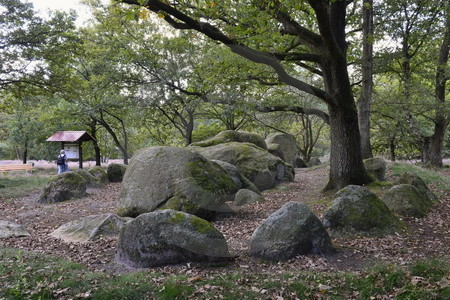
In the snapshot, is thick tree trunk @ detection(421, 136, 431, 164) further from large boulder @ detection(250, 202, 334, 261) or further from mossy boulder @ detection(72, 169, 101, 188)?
mossy boulder @ detection(72, 169, 101, 188)

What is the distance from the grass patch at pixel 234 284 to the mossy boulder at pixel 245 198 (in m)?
5.74

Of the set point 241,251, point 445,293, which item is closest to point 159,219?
point 241,251

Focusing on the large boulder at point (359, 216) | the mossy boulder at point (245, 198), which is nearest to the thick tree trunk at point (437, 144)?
the mossy boulder at point (245, 198)

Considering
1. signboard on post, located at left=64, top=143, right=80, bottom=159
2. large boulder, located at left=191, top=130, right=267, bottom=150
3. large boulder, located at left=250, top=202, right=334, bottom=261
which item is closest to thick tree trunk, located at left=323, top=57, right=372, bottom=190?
large boulder, located at left=250, top=202, right=334, bottom=261

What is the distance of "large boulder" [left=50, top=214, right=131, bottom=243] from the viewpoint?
753cm

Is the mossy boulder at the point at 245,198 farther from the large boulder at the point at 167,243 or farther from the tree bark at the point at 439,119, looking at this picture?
the tree bark at the point at 439,119

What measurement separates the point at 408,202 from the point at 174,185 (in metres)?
6.12

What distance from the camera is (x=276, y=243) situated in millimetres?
5953

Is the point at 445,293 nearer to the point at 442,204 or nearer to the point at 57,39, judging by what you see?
the point at 442,204

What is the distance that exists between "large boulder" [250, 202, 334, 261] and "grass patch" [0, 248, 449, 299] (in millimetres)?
819

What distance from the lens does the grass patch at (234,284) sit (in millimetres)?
4312

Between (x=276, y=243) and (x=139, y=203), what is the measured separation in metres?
4.54

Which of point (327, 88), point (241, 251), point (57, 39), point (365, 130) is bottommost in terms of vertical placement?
point (241, 251)

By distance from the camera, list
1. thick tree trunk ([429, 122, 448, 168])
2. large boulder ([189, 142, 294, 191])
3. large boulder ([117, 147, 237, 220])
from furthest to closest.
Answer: thick tree trunk ([429, 122, 448, 168]) < large boulder ([189, 142, 294, 191]) < large boulder ([117, 147, 237, 220])
